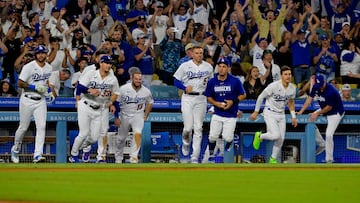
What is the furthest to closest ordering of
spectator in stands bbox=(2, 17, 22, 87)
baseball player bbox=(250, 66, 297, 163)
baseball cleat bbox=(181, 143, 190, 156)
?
spectator in stands bbox=(2, 17, 22, 87) < baseball player bbox=(250, 66, 297, 163) < baseball cleat bbox=(181, 143, 190, 156)

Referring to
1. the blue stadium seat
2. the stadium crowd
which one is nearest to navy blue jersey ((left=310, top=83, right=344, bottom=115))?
the stadium crowd

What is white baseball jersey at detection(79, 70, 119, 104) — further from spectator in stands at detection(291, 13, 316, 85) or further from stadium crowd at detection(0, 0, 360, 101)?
spectator in stands at detection(291, 13, 316, 85)

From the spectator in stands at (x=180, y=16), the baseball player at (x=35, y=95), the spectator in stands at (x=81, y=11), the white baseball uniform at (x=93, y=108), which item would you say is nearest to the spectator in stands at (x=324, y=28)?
the spectator in stands at (x=180, y=16)

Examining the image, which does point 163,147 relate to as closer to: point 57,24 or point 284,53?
point 57,24

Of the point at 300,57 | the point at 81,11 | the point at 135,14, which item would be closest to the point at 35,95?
the point at 81,11

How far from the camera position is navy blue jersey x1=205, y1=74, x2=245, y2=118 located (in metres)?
19.4

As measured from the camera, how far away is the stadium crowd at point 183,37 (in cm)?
2181

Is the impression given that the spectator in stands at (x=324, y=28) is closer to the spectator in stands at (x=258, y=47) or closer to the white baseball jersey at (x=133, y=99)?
the spectator in stands at (x=258, y=47)

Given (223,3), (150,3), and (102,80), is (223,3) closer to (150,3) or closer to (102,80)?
(150,3)

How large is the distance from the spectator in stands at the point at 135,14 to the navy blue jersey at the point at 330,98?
4.89 m

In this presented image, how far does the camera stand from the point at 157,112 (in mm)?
21625

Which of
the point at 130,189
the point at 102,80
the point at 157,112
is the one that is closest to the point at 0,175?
the point at 130,189

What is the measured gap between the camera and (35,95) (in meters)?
18.6

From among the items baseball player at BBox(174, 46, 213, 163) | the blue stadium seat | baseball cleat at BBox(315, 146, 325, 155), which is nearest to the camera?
baseball player at BBox(174, 46, 213, 163)
